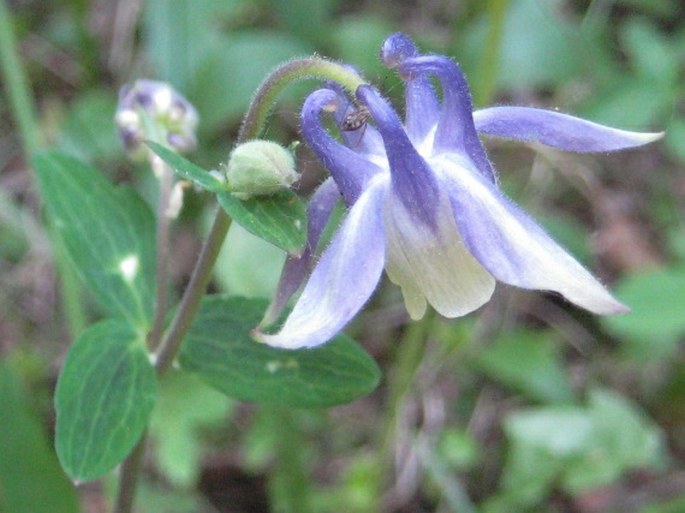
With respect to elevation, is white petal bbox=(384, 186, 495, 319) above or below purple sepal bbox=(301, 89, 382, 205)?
below

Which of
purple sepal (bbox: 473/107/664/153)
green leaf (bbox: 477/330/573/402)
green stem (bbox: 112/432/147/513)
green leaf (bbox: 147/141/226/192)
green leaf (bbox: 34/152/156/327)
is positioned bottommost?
green leaf (bbox: 477/330/573/402)

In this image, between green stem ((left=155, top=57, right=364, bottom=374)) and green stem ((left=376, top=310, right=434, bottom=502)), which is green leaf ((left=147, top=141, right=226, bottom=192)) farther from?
green stem ((left=376, top=310, right=434, bottom=502))

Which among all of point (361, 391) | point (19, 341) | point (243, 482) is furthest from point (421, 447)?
point (19, 341)

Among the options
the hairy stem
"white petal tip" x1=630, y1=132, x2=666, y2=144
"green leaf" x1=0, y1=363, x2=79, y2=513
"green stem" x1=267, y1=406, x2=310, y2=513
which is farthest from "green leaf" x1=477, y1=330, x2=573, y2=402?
"white petal tip" x1=630, y1=132, x2=666, y2=144

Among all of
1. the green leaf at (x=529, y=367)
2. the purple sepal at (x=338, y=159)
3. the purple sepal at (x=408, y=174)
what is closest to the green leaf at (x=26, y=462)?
the purple sepal at (x=338, y=159)

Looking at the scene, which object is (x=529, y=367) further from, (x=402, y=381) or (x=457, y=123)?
(x=457, y=123)

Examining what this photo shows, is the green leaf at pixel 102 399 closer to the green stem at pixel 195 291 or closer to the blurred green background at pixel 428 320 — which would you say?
the green stem at pixel 195 291
